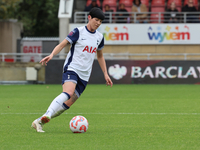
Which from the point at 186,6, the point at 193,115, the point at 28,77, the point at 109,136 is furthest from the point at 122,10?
the point at 109,136

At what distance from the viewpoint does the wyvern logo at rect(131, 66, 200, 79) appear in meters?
19.2

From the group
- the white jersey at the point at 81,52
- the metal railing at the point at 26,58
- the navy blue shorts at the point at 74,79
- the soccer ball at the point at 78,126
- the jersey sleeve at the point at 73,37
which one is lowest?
the metal railing at the point at 26,58

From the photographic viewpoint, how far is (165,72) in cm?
1928

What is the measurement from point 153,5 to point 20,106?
52.5 feet

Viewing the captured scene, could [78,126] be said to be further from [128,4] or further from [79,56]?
[128,4]

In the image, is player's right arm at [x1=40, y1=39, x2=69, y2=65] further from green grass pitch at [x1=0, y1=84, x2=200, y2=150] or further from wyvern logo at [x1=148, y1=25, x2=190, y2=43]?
wyvern logo at [x1=148, y1=25, x2=190, y2=43]

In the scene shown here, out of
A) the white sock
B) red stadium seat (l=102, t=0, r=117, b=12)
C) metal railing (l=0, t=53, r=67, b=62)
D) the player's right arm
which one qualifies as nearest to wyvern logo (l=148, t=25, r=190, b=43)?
red stadium seat (l=102, t=0, r=117, b=12)

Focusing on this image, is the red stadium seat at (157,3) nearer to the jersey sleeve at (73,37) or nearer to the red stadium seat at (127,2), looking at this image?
the red stadium seat at (127,2)

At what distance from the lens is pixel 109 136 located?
557cm

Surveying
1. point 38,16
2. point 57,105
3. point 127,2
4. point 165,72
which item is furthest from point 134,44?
point 38,16

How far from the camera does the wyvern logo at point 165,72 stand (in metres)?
19.2

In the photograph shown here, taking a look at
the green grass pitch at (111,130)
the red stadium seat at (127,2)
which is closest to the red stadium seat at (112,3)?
the red stadium seat at (127,2)

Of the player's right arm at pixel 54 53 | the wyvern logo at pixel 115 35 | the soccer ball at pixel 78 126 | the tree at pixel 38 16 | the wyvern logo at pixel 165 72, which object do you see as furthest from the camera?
the tree at pixel 38 16

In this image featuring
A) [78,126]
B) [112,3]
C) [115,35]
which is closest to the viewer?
[78,126]
